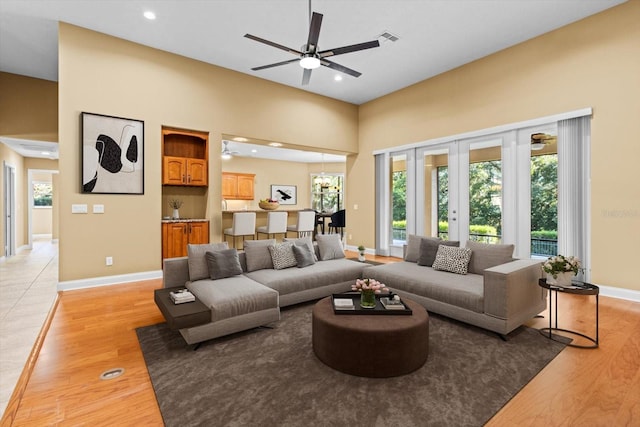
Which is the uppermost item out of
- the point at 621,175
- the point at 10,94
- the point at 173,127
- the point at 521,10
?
the point at 521,10

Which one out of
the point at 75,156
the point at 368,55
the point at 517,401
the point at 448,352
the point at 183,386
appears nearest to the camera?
the point at 517,401

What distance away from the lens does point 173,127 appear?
18.1 ft

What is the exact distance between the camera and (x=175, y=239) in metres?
5.55

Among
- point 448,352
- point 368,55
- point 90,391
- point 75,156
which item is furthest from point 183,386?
point 368,55

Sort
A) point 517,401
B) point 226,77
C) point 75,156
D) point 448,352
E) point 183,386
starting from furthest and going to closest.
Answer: point 226,77 < point 75,156 < point 448,352 < point 183,386 < point 517,401

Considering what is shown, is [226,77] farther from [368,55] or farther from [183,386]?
[183,386]

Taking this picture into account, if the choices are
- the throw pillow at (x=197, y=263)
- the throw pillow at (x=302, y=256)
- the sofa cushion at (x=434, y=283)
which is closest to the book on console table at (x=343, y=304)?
the sofa cushion at (x=434, y=283)

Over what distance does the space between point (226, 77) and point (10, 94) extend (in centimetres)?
414

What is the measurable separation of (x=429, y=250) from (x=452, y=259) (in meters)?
0.40

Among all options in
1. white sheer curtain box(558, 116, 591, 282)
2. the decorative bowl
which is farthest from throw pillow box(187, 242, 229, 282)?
white sheer curtain box(558, 116, 591, 282)

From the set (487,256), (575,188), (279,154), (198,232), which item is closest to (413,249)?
(487,256)

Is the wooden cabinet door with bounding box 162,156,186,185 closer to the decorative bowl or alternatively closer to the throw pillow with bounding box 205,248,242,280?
the throw pillow with bounding box 205,248,242,280

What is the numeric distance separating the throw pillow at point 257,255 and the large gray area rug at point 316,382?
113 cm

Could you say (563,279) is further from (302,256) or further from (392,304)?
(302,256)
